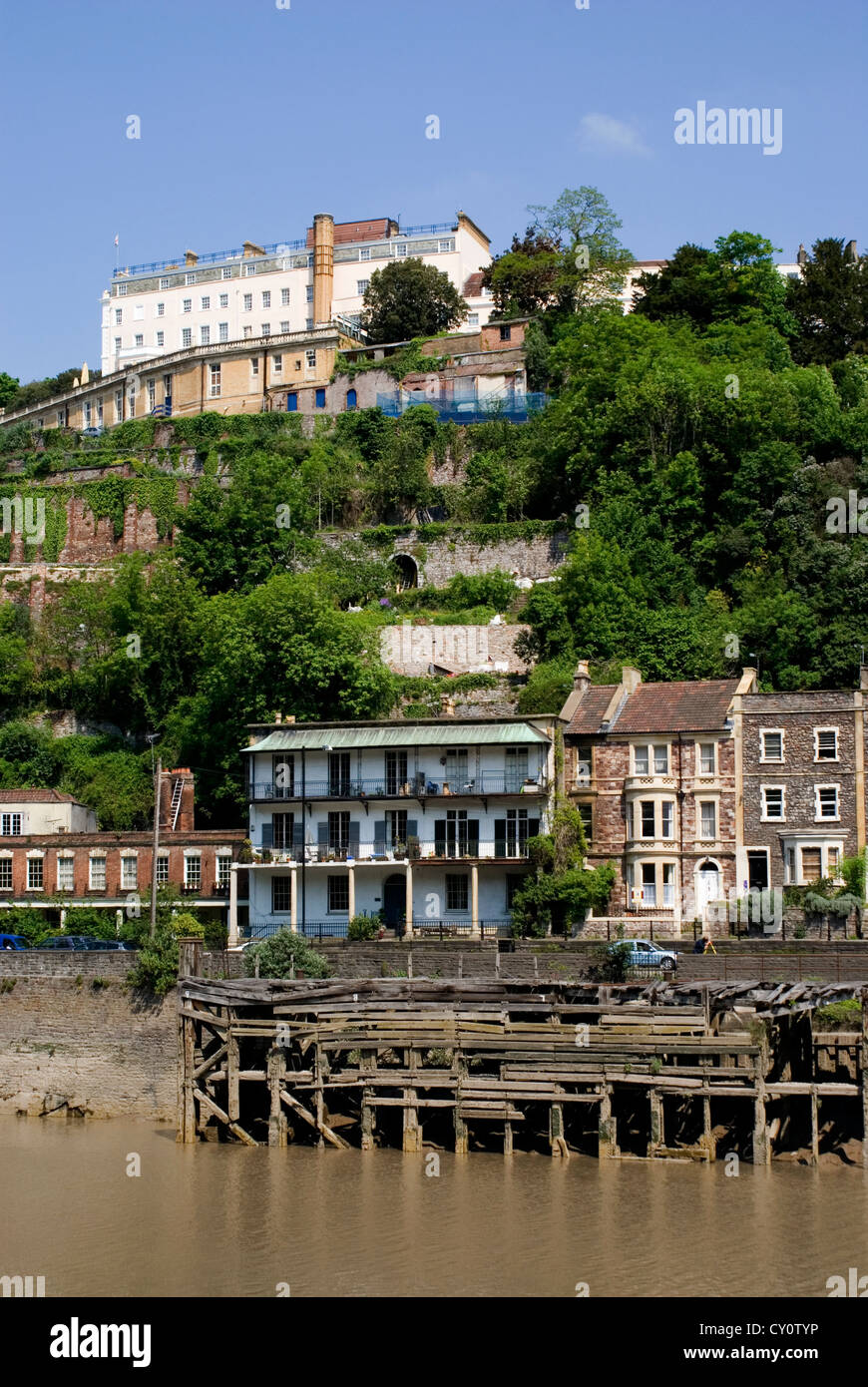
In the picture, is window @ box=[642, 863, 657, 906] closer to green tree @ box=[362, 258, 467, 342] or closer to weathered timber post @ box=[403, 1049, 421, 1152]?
weathered timber post @ box=[403, 1049, 421, 1152]

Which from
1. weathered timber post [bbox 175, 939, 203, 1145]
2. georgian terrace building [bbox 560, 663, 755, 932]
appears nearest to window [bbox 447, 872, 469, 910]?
georgian terrace building [bbox 560, 663, 755, 932]

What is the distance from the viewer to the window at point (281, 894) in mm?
52312

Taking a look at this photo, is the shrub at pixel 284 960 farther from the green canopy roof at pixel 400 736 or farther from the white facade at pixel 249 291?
the white facade at pixel 249 291

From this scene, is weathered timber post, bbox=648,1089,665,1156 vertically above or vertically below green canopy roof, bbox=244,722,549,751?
below

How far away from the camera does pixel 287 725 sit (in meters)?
54.8

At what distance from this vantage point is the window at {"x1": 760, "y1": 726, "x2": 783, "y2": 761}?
169ft

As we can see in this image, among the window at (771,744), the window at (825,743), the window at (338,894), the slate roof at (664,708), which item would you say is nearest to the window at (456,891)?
the window at (338,894)

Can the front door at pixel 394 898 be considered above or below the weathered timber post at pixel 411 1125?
above

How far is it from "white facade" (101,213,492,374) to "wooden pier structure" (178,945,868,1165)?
61.7m

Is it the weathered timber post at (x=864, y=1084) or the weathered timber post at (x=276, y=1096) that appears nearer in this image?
the weathered timber post at (x=864, y=1084)

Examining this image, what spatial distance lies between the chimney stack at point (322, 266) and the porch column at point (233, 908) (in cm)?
5019

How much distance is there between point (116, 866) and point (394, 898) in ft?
31.9

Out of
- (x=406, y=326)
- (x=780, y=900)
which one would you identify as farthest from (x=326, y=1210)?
(x=406, y=326)
